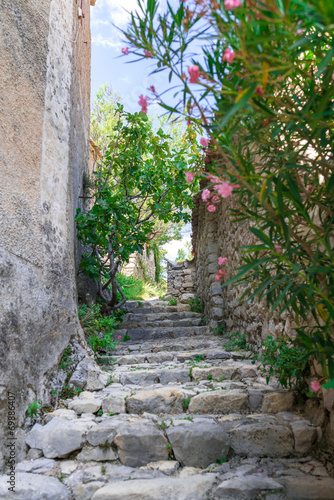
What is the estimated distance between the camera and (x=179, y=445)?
1766 millimetres

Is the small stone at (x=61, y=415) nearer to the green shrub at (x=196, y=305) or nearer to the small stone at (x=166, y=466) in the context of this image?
the small stone at (x=166, y=466)

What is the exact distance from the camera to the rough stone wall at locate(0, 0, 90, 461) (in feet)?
6.34

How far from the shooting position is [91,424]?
6.41ft

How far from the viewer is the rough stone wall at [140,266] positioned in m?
9.59

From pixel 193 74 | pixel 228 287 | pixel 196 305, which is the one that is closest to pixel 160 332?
pixel 228 287

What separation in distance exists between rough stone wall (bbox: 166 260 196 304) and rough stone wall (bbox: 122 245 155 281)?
1.97 m

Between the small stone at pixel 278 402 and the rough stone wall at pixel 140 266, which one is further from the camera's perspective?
the rough stone wall at pixel 140 266

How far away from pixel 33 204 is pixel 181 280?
5034mm

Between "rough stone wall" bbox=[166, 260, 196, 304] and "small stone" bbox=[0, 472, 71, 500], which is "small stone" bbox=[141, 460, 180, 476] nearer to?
"small stone" bbox=[0, 472, 71, 500]

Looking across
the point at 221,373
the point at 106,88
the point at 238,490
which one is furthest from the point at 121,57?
the point at 106,88

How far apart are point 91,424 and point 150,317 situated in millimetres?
3499

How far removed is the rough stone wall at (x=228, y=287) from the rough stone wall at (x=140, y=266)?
333 centimetres

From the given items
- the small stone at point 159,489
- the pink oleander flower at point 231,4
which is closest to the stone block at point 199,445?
the small stone at point 159,489

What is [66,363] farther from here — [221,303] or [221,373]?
[221,303]
